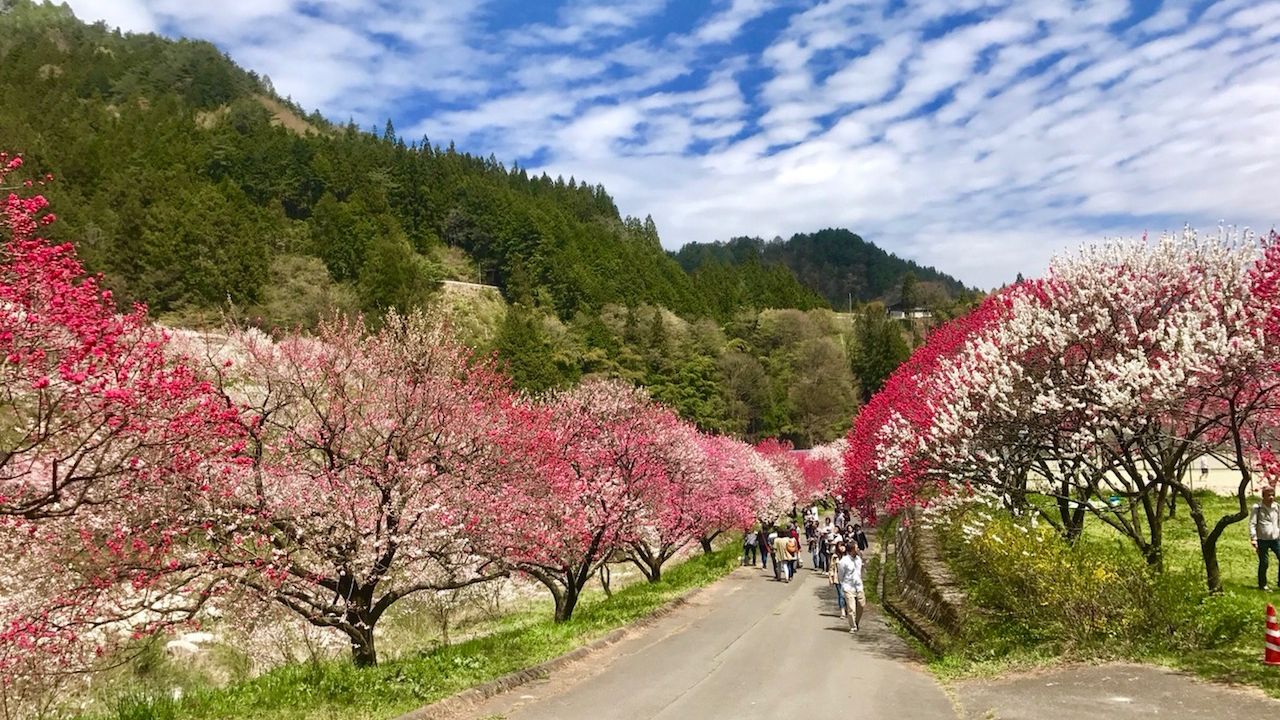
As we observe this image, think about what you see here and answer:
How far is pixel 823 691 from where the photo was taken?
11.4 metres

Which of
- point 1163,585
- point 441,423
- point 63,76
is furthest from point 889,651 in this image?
point 63,76

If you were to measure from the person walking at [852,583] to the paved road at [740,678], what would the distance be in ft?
1.24

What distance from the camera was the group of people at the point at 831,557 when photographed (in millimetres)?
18156

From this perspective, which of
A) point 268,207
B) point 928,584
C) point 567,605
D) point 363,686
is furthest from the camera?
point 268,207

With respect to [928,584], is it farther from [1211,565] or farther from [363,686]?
[363,686]

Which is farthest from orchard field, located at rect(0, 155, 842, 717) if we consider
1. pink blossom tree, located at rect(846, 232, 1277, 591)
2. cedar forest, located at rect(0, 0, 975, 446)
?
cedar forest, located at rect(0, 0, 975, 446)

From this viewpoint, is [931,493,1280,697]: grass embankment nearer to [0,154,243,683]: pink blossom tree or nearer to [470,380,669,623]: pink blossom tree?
[470,380,669,623]: pink blossom tree

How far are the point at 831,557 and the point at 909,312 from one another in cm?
12777

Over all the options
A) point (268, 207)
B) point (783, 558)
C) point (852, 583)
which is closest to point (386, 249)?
point (268, 207)

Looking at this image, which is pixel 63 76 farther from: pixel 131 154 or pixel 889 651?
pixel 889 651

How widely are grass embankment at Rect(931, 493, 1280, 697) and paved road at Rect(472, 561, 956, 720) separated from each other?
1459 millimetres

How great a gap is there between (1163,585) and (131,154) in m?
79.9

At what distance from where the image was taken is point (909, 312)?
479ft

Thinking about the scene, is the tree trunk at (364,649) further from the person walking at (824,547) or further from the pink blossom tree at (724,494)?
the person walking at (824,547)
